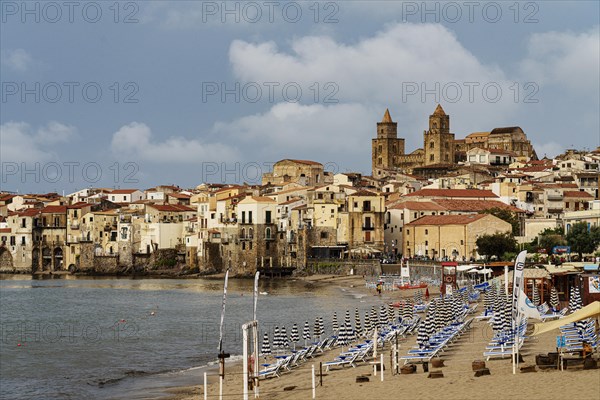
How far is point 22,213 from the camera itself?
121875 mm

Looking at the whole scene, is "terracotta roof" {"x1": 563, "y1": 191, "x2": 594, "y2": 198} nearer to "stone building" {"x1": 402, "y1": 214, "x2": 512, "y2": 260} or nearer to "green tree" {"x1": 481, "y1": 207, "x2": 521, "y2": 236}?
"green tree" {"x1": 481, "y1": 207, "x2": 521, "y2": 236}

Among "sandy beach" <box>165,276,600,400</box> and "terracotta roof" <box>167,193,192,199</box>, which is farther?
"terracotta roof" <box>167,193,192,199</box>

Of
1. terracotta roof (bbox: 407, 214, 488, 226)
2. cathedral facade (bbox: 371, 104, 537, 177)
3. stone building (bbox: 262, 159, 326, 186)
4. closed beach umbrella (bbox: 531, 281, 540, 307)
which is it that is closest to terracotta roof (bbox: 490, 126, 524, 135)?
cathedral facade (bbox: 371, 104, 537, 177)

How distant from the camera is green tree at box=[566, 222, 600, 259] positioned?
6488cm

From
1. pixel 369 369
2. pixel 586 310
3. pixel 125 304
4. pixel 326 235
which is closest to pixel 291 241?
pixel 326 235

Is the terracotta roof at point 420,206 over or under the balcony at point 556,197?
under

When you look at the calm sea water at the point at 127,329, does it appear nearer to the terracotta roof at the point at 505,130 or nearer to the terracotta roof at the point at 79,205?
the terracotta roof at the point at 79,205

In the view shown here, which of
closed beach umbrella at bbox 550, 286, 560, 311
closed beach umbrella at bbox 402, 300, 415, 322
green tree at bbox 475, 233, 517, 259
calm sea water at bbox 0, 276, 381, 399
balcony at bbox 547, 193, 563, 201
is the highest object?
balcony at bbox 547, 193, 563, 201

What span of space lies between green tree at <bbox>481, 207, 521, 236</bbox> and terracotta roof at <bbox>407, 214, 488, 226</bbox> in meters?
2.72

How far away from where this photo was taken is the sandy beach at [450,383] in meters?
20.8

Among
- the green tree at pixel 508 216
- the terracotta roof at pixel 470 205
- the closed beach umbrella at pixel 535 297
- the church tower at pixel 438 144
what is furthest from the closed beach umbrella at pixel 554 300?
the church tower at pixel 438 144

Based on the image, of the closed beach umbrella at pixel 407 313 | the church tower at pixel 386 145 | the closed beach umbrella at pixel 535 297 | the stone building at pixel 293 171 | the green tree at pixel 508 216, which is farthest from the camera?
the church tower at pixel 386 145

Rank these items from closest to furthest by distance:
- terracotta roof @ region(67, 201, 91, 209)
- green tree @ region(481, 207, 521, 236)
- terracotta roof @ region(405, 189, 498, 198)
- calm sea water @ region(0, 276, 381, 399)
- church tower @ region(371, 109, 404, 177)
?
calm sea water @ region(0, 276, 381, 399)
green tree @ region(481, 207, 521, 236)
terracotta roof @ region(405, 189, 498, 198)
terracotta roof @ region(67, 201, 91, 209)
church tower @ region(371, 109, 404, 177)

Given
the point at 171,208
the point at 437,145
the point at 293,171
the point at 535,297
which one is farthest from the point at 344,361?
the point at 437,145
